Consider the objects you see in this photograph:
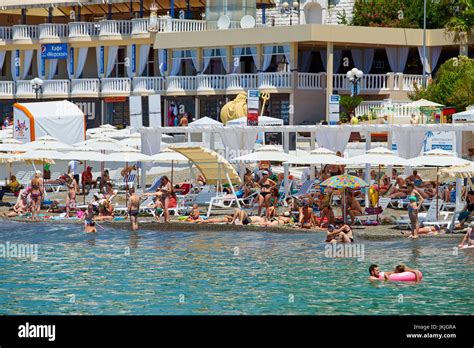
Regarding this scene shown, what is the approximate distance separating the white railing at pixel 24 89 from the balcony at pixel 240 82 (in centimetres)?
1179

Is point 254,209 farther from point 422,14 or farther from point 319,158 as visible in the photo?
point 422,14

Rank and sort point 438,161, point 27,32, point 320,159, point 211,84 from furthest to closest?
1. point 27,32
2. point 211,84
3. point 320,159
4. point 438,161

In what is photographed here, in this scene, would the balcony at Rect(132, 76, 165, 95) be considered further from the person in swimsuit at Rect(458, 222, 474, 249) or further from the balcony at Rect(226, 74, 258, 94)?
the person in swimsuit at Rect(458, 222, 474, 249)

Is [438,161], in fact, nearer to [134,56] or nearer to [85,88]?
[134,56]

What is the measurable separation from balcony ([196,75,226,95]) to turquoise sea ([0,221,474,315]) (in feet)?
79.1

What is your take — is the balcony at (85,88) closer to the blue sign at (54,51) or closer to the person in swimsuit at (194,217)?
the blue sign at (54,51)

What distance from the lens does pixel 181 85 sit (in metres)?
58.5

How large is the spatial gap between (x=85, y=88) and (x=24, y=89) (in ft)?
12.0

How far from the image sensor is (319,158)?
1369 inches

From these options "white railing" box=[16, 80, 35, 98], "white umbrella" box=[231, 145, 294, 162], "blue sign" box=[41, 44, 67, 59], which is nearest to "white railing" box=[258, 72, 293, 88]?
"blue sign" box=[41, 44, 67, 59]

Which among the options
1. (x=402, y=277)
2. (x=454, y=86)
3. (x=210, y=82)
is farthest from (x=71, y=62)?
(x=402, y=277)

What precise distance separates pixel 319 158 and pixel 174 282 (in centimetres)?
1004

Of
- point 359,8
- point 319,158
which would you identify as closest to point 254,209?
point 319,158
